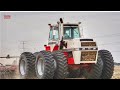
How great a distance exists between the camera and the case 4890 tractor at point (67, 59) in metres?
13.7

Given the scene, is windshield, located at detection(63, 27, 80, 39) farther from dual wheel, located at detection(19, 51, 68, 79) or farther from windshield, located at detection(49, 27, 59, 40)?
dual wheel, located at detection(19, 51, 68, 79)

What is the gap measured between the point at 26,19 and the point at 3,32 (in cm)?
69

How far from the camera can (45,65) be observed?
44.5 feet

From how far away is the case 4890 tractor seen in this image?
44.8 feet

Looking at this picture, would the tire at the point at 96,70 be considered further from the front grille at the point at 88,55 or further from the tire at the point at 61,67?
the tire at the point at 61,67

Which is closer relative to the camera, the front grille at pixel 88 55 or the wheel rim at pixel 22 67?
the front grille at pixel 88 55

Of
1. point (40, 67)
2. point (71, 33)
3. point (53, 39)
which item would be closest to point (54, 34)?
point (53, 39)

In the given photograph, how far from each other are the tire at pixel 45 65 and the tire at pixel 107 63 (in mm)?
1543

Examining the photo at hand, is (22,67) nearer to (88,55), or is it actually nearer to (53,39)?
(53,39)

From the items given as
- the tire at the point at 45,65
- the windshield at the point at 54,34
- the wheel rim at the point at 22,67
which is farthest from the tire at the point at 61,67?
the wheel rim at the point at 22,67
